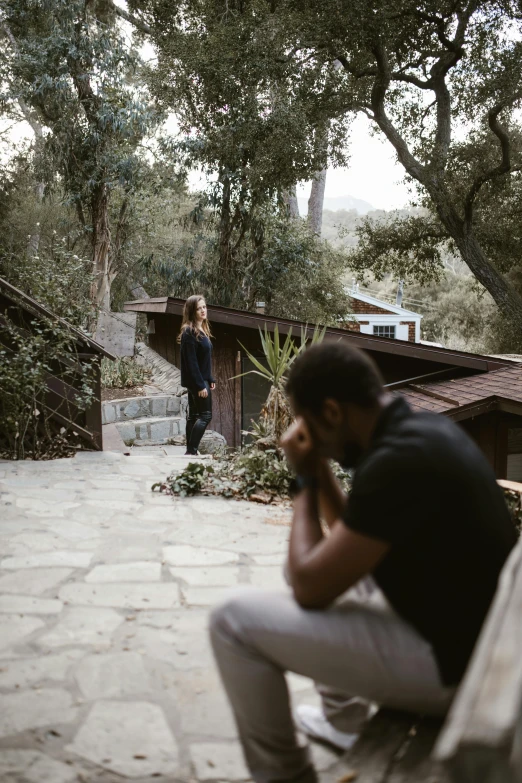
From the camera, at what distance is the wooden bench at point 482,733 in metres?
1.15

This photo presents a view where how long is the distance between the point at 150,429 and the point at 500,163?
37.1 ft

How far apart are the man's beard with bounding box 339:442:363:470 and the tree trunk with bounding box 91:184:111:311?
17346 millimetres

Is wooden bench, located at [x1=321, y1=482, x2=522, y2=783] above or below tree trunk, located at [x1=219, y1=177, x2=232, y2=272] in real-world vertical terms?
below

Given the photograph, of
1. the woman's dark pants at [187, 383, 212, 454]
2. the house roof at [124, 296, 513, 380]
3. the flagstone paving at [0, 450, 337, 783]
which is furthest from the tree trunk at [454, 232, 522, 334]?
the flagstone paving at [0, 450, 337, 783]

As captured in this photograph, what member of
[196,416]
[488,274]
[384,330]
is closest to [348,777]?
[196,416]

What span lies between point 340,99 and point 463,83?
11.4ft

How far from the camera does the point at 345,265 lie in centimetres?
2195

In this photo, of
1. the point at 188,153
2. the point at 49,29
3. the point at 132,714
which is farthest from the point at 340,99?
the point at 132,714

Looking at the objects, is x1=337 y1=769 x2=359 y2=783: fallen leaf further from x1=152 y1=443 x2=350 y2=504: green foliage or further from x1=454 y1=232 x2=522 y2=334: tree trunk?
x1=454 y1=232 x2=522 y2=334: tree trunk

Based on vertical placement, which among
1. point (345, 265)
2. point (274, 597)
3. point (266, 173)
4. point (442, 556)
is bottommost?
point (274, 597)

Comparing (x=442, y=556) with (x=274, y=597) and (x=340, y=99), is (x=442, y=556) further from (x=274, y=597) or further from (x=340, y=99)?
(x=340, y=99)

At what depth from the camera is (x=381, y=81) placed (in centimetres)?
1709

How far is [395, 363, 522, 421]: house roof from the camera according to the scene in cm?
1152

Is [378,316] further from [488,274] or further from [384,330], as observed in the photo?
[488,274]
